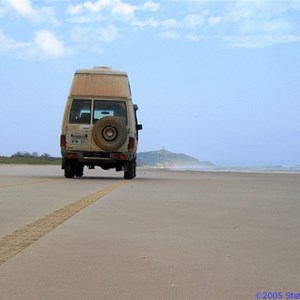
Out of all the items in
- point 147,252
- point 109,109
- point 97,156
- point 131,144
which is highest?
point 109,109

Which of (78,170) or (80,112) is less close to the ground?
(80,112)

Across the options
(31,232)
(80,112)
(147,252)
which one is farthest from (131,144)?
(147,252)

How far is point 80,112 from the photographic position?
2266 centimetres

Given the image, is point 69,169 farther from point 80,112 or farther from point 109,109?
point 109,109

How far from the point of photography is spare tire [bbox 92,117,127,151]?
72.6 ft

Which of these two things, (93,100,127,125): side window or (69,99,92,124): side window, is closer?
(69,99,92,124): side window

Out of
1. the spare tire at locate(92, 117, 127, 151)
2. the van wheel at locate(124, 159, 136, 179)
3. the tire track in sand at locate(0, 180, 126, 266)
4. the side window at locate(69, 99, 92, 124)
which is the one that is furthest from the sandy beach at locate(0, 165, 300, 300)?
the van wheel at locate(124, 159, 136, 179)

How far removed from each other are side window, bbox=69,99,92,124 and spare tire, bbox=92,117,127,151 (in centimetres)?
58

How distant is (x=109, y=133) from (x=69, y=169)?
8.25 feet

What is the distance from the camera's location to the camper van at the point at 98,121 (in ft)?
73.2

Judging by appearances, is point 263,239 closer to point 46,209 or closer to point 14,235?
point 14,235

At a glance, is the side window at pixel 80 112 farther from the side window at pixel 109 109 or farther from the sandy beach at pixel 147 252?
the sandy beach at pixel 147 252

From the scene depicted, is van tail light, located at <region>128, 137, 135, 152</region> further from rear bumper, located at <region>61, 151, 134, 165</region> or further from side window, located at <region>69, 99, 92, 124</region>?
side window, located at <region>69, 99, 92, 124</region>

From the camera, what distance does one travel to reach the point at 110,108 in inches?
901
